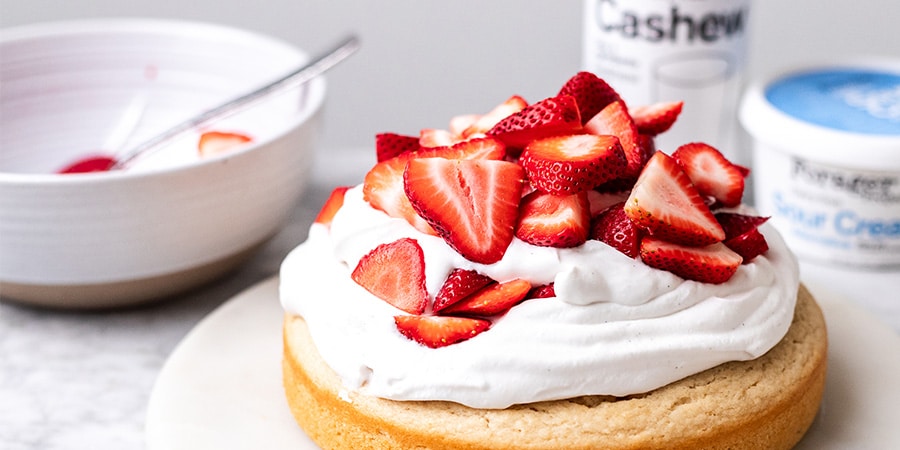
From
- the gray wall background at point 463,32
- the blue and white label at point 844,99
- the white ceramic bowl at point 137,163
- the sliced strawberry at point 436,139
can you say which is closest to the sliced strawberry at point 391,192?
the sliced strawberry at point 436,139

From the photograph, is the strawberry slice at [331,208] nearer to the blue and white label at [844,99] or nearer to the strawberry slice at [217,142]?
the strawberry slice at [217,142]

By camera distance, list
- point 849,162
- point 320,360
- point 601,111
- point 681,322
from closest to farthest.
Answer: point 681,322
point 320,360
point 601,111
point 849,162

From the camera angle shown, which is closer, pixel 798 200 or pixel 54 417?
pixel 54 417

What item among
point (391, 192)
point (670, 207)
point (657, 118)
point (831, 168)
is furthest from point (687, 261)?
point (831, 168)

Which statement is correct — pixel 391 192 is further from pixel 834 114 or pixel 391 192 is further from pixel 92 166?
pixel 834 114

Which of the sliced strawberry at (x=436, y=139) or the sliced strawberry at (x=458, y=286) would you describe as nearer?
the sliced strawberry at (x=458, y=286)

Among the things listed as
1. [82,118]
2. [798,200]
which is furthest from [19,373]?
[798,200]

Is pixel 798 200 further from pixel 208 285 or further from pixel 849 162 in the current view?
pixel 208 285
